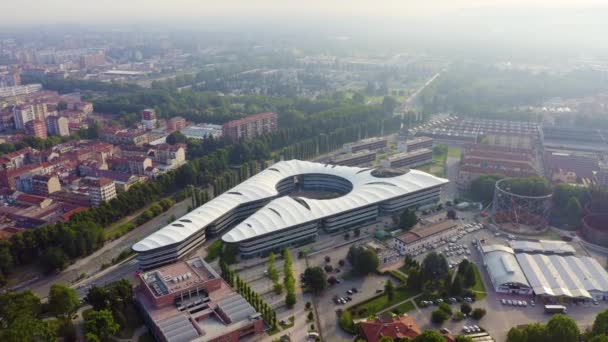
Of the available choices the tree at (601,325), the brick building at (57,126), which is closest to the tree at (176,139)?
the brick building at (57,126)

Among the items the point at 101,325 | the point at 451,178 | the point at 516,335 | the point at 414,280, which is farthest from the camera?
the point at 451,178

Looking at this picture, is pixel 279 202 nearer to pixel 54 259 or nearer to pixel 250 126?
pixel 54 259

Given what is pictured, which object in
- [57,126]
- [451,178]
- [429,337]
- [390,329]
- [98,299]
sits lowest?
[451,178]

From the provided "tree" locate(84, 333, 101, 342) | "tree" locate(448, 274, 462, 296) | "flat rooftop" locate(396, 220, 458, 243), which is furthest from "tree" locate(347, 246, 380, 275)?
"tree" locate(84, 333, 101, 342)

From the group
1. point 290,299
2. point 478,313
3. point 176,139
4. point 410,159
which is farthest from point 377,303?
point 176,139

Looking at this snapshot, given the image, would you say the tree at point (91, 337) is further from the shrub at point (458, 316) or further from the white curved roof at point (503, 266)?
the white curved roof at point (503, 266)
